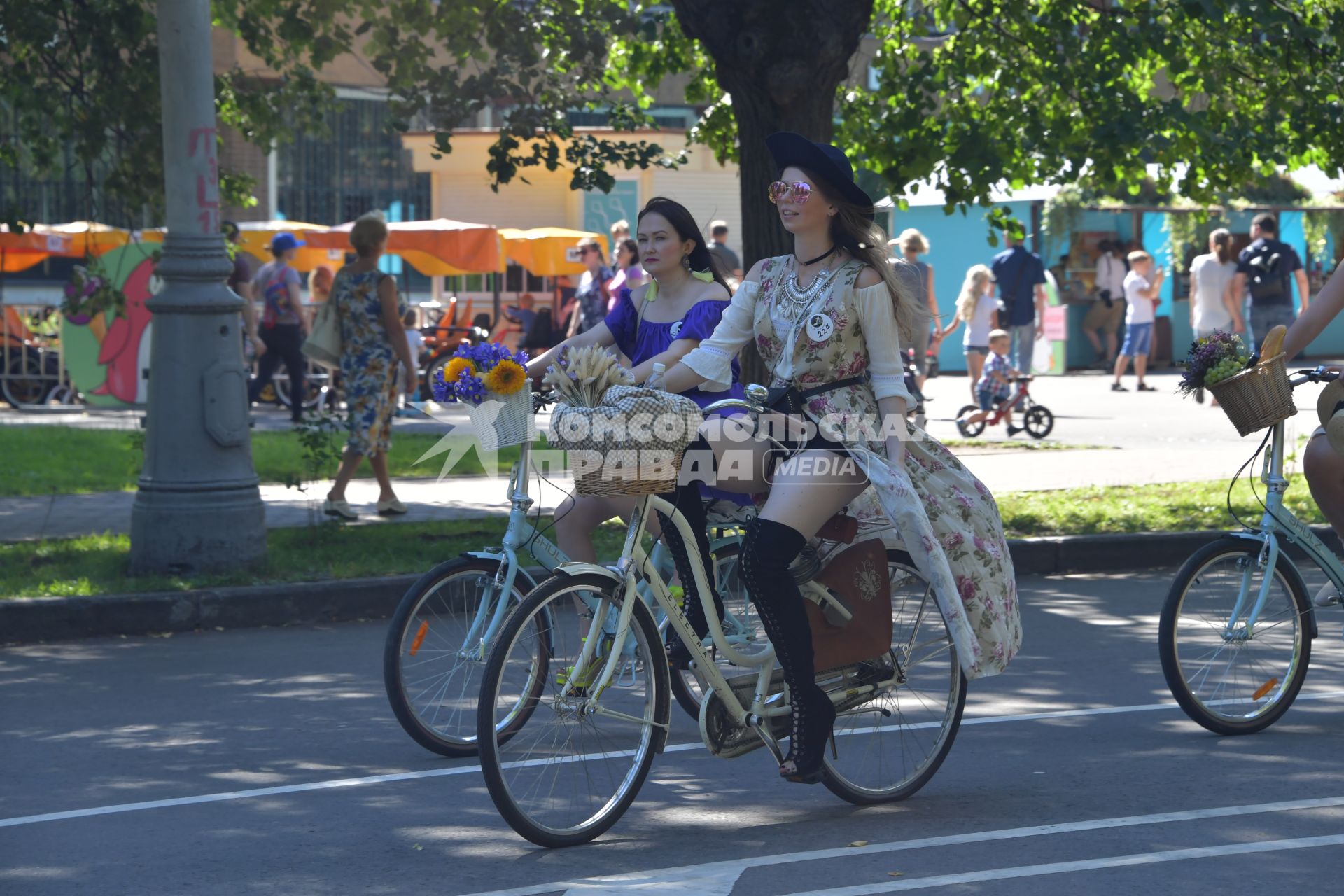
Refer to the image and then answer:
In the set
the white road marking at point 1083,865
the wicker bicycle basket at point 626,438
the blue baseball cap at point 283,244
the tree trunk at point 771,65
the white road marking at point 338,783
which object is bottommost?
the white road marking at point 338,783

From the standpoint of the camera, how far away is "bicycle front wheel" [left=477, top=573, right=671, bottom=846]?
184 inches

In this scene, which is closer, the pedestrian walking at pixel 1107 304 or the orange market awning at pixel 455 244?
the orange market awning at pixel 455 244

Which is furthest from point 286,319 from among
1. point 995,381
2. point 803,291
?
point 803,291

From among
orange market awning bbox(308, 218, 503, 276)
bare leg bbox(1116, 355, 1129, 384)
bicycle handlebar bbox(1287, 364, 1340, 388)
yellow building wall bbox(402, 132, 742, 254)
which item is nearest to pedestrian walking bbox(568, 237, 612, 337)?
orange market awning bbox(308, 218, 503, 276)

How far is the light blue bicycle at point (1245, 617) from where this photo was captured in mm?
5945

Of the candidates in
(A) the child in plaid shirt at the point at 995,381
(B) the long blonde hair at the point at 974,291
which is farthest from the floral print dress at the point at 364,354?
(B) the long blonde hair at the point at 974,291

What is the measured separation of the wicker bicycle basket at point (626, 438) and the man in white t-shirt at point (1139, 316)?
18.0m

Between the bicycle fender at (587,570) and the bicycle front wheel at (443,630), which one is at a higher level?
the bicycle fender at (587,570)

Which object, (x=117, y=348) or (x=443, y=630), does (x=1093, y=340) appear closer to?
(x=117, y=348)

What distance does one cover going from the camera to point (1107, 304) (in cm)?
2641

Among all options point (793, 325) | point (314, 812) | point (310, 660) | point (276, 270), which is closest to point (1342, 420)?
point (793, 325)

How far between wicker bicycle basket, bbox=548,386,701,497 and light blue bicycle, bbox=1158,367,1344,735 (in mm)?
2112

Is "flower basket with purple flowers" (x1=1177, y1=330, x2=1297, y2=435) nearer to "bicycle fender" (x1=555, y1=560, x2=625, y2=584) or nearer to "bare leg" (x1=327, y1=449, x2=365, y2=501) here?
"bicycle fender" (x1=555, y1=560, x2=625, y2=584)

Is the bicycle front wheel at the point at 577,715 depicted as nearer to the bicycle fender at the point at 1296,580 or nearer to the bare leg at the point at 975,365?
the bicycle fender at the point at 1296,580
